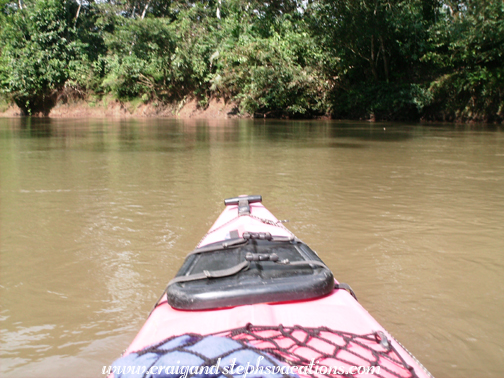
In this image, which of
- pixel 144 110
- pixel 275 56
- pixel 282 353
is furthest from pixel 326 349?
pixel 144 110

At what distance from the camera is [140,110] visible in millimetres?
25141

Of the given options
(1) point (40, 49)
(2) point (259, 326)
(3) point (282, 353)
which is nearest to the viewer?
(3) point (282, 353)

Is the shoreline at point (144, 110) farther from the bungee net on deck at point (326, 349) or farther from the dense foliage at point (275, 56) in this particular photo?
the bungee net on deck at point (326, 349)

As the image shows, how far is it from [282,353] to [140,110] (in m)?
25.1

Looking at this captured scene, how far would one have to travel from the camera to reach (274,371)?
118 centimetres

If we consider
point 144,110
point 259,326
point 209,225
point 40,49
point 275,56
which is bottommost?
point 209,225

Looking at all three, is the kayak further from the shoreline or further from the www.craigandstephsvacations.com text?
the shoreline

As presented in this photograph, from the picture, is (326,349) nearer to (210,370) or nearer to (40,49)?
(210,370)

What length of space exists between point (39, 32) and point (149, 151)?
20794mm

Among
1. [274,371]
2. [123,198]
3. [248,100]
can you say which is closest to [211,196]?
[123,198]

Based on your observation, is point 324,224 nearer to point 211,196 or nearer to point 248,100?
point 211,196

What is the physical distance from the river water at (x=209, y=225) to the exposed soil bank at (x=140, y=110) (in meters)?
15.6

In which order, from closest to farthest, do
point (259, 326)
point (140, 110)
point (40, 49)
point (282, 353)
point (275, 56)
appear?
point (282, 353), point (259, 326), point (275, 56), point (40, 49), point (140, 110)

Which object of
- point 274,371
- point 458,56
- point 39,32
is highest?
point 39,32
